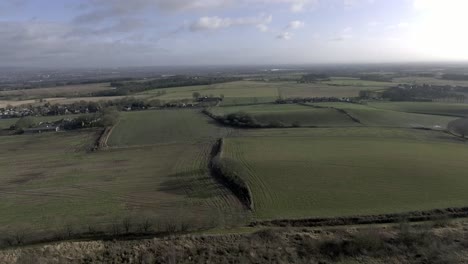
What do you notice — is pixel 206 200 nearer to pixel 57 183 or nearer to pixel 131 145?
pixel 57 183

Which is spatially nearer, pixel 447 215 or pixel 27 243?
pixel 27 243

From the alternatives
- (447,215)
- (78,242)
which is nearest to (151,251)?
(78,242)

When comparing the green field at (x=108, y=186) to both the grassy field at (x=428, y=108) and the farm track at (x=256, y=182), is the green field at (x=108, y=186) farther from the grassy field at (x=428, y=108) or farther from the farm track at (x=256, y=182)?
the grassy field at (x=428, y=108)

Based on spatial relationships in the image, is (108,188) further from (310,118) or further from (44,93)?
(44,93)

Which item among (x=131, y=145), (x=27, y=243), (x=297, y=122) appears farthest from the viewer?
(x=297, y=122)

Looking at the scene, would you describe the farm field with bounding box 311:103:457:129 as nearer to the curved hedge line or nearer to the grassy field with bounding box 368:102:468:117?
the grassy field with bounding box 368:102:468:117
